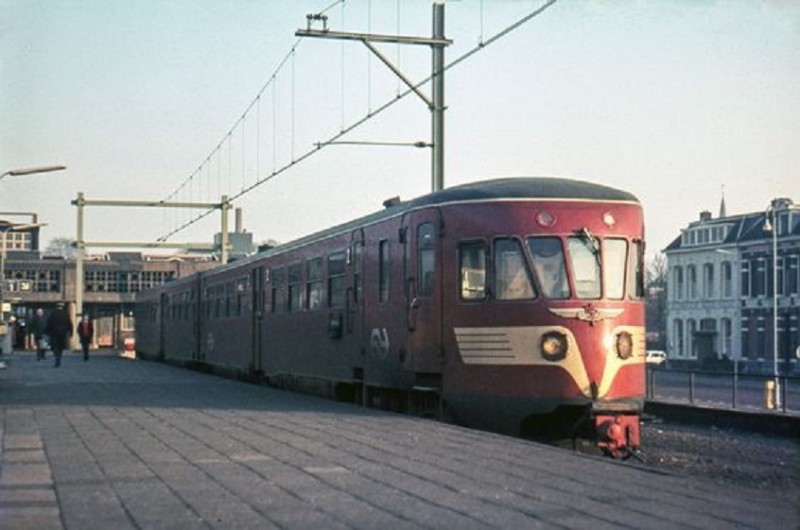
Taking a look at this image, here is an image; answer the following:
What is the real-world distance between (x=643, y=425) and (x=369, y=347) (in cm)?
646

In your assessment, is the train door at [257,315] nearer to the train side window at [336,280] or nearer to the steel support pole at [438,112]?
the steel support pole at [438,112]

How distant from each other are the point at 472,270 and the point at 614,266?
171cm

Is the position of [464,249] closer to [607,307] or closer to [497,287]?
[497,287]

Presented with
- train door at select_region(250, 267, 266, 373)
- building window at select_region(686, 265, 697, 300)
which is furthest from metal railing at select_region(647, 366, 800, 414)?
building window at select_region(686, 265, 697, 300)

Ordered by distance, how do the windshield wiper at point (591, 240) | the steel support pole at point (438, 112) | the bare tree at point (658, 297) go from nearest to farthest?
the windshield wiper at point (591, 240)
the steel support pole at point (438, 112)
the bare tree at point (658, 297)

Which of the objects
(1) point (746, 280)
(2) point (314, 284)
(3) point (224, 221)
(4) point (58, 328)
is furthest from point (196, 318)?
(1) point (746, 280)

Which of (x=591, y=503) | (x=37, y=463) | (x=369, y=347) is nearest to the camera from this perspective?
(x=591, y=503)

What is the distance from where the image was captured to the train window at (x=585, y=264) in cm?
1480

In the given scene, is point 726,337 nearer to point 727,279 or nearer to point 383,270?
point 727,279

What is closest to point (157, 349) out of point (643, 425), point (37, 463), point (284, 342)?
point (284, 342)

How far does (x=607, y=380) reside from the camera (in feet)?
48.0

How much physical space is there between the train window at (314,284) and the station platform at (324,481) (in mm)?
5649

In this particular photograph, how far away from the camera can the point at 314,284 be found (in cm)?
2156

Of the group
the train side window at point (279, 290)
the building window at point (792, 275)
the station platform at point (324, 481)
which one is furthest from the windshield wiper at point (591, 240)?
the building window at point (792, 275)
